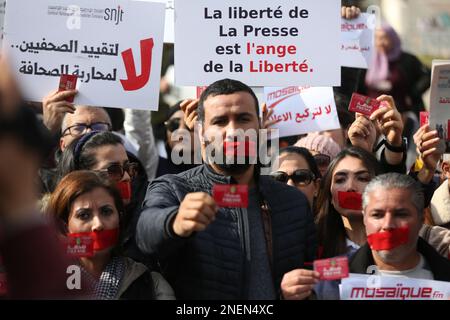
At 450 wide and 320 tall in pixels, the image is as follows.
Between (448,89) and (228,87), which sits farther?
(448,89)

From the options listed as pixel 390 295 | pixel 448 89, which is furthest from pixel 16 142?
pixel 448 89

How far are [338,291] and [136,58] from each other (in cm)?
208

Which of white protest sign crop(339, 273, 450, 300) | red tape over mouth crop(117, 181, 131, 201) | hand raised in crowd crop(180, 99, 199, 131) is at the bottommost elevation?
white protest sign crop(339, 273, 450, 300)

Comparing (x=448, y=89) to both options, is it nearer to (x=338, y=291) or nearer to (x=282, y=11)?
(x=282, y=11)

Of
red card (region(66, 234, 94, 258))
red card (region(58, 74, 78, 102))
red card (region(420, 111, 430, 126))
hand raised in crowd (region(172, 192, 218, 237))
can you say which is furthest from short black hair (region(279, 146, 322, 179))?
hand raised in crowd (region(172, 192, 218, 237))

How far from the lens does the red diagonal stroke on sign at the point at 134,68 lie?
206 inches

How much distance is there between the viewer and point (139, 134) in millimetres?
6613

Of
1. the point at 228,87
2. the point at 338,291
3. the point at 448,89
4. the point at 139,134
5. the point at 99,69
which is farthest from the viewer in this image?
the point at 139,134

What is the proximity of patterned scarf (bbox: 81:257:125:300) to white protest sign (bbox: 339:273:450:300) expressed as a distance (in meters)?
0.91

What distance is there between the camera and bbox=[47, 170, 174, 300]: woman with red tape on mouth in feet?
12.5

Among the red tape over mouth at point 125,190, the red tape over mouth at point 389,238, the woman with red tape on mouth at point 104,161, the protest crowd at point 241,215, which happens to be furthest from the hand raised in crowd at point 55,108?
the red tape over mouth at point 389,238

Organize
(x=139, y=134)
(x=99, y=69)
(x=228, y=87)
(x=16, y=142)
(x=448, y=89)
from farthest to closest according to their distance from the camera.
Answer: (x=139, y=134)
(x=99, y=69)
(x=448, y=89)
(x=228, y=87)
(x=16, y=142)

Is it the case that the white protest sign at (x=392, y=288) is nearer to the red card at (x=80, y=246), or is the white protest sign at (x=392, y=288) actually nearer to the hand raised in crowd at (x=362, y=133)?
→ the red card at (x=80, y=246)

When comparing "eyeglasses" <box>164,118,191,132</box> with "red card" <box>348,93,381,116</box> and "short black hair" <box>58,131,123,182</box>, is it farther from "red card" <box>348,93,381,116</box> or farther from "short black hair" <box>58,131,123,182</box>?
"red card" <box>348,93,381,116</box>
